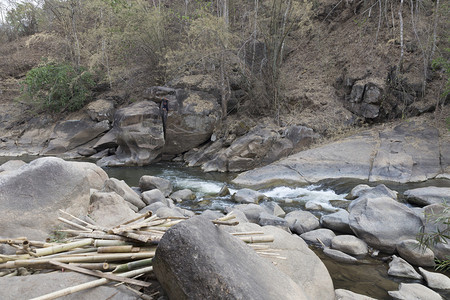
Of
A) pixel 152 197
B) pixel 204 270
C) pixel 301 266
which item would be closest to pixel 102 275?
pixel 204 270

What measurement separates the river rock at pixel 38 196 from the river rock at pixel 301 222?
12.9 ft

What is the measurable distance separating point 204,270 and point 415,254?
4037 millimetres

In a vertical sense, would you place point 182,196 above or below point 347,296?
below

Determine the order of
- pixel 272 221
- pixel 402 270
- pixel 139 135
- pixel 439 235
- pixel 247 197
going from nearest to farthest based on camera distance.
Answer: pixel 439 235 → pixel 402 270 → pixel 272 221 → pixel 247 197 → pixel 139 135

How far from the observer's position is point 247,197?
27.1ft

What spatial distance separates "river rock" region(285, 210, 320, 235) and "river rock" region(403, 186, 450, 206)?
8.94ft

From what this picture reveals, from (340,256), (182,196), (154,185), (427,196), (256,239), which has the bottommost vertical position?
(182,196)

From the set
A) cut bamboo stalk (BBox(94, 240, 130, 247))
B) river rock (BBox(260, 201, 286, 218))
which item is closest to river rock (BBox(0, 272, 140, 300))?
cut bamboo stalk (BBox(94, 240, 130, 247))

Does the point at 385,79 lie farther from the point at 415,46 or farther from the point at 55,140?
the point at 55,140

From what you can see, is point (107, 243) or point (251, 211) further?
point (251, 211)

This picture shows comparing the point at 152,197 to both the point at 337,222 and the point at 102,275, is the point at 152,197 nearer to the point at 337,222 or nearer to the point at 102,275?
the point at 337,222

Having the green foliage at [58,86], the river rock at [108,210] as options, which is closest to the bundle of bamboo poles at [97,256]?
the river rock at [108,210]

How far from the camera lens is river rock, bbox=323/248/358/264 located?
15.4ft

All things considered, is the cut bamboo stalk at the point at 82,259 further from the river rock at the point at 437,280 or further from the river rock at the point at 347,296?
the river rock at the point at 437,280
